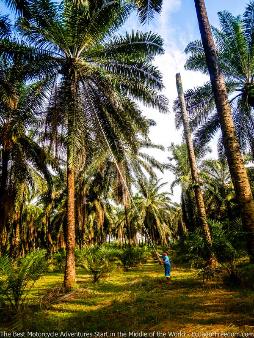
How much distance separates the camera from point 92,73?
47.3 feet

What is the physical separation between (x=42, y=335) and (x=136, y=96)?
429 inches

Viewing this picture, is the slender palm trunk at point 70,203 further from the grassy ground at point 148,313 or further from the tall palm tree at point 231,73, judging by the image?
the tall palm tree at point 231,73

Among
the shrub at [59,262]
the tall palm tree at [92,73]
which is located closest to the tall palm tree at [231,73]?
the tall palm tree at [92,73]

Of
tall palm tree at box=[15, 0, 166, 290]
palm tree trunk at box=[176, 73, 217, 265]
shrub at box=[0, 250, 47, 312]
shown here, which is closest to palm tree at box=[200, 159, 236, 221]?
palm tree trunk at box=[176, 73, 217, 265]

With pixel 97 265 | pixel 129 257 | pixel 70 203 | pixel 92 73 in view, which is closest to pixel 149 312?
pixel 70 203

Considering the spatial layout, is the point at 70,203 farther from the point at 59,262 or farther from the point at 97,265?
the point at 59,262

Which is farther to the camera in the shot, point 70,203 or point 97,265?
point 97,265

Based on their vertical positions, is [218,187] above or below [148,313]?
above

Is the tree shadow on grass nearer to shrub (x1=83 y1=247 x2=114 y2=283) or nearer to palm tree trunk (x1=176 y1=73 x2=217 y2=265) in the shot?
palm tree trunk (x1=176 y1=73 x2=217 y2=265)

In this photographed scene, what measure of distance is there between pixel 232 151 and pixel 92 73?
27.2ft

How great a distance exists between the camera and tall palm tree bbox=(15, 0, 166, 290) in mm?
12602

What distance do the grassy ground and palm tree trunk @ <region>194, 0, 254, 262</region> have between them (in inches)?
65.5

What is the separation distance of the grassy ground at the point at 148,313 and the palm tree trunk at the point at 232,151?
5.46 feet

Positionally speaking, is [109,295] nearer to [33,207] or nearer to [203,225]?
[203,225]
